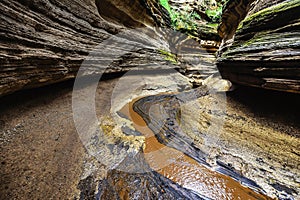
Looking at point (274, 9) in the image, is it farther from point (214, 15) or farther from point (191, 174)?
point (214, 15)

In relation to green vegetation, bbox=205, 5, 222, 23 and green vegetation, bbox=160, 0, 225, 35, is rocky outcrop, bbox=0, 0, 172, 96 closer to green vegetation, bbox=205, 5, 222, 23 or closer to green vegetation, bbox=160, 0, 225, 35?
green vegetation, bbox=160, 0, 225, 35

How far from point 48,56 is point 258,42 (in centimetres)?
454

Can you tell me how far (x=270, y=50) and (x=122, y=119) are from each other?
12.2ft

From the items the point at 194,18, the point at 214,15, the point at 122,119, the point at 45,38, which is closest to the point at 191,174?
the point at 122,119

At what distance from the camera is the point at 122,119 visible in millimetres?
3934

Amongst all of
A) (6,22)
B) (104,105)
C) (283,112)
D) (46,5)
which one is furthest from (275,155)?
(46,5)

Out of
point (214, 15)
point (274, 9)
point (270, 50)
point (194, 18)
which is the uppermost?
point (214, 15)

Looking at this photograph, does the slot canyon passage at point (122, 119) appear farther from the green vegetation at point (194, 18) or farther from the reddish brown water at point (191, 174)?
the green vegetation at point (194, 18)

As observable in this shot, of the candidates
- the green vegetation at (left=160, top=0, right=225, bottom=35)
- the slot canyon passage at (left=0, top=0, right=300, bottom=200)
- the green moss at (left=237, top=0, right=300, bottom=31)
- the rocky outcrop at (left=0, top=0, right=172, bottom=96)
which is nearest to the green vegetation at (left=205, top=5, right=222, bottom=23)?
Answer: the green vegetation at (left=160, top=0, right=225, bottom=35)

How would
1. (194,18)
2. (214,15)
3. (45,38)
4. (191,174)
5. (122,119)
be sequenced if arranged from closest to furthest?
(191,174) → (45,38) → (122,119) → (194,18) → (214,15)

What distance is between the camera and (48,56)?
9.15ft

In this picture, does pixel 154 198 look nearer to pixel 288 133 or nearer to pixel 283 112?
pixel 288 133

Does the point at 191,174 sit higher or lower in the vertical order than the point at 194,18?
lower

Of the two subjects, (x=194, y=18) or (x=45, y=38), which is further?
(x=194, y=18)
